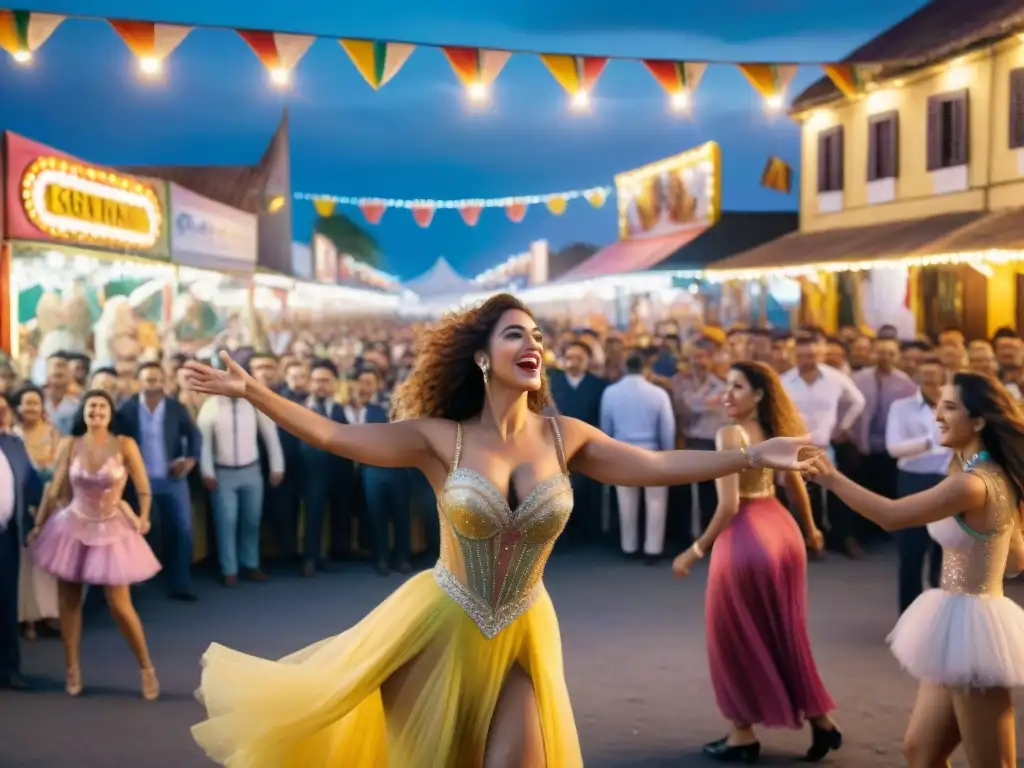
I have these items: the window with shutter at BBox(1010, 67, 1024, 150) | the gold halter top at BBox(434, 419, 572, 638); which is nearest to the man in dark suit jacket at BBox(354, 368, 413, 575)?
the gold halter top at BBox(434, 419, 572, 638)

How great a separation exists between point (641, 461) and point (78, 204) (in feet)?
38.4

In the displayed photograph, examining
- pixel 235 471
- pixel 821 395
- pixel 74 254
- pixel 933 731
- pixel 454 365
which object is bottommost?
pixel 933 731

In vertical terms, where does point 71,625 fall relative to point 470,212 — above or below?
below

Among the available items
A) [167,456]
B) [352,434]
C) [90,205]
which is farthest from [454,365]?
[90,205]

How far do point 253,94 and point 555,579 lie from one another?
2656 inches

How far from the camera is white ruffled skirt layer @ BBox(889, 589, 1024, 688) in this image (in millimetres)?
3752

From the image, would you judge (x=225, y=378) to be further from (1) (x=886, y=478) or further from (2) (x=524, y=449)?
(1) (x=886, y=478)

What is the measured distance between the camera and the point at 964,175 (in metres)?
19.0

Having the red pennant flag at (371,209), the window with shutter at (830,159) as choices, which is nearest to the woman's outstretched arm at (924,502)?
the window with shutter at (830,159)

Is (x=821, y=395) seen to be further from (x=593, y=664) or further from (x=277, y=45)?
(x=277, y=45)

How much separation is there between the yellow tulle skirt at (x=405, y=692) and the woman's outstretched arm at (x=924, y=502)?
1.17 meters

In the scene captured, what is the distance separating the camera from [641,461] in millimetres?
3727

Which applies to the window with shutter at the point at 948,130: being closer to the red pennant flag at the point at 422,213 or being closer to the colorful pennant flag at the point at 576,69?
the colorful pennant flag at the point at 576,69

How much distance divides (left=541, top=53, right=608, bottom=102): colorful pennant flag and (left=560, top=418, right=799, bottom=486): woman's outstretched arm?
8524mm
